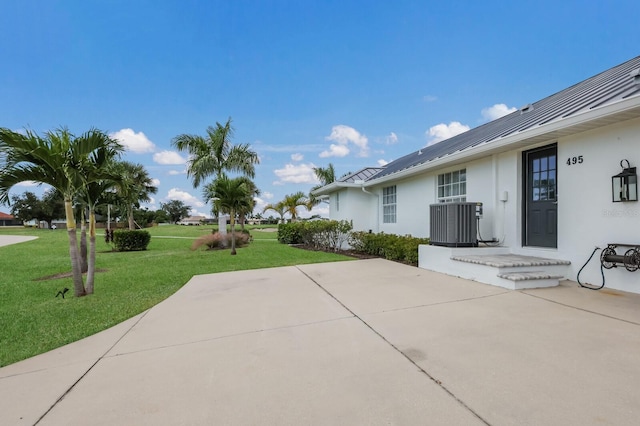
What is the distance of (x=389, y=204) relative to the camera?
1237 cm

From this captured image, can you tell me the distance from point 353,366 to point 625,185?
17.5 feet

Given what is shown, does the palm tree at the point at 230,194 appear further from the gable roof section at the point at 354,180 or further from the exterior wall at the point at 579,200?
the exterior wall at the point at 579,200

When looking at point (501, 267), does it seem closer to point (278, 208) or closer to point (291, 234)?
point (291, 234)

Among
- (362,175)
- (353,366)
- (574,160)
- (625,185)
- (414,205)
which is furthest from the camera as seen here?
(362,175)

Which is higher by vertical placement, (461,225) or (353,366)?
(461,225)

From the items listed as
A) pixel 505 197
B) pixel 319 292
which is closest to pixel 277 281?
pixel 319 292

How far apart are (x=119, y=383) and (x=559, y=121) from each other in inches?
276

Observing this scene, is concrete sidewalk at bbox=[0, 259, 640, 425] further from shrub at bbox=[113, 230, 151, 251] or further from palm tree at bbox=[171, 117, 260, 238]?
palm tree at bbox=[171, 117, 260, 238]

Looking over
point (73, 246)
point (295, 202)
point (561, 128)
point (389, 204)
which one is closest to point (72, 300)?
point (73, 246)

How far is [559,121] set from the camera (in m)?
5.19

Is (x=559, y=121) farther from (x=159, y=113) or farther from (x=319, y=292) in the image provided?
(x=159, y=113)

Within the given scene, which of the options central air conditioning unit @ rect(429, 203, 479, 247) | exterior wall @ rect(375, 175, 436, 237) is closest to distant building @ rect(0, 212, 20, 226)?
exterior wall @ rect(375, 175, 436, 237)

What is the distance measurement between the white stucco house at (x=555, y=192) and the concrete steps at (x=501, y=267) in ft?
0.06

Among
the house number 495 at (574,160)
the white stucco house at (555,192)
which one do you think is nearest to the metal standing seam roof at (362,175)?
the white stucco house at (555,192)
